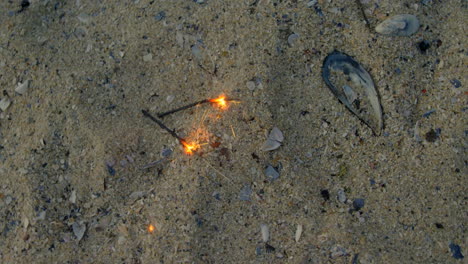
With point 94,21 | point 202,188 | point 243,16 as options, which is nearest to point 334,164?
point 202,188

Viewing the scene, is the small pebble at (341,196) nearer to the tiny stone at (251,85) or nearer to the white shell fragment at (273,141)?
the white shell fragment at (273,141)

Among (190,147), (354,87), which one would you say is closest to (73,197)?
(190,147)

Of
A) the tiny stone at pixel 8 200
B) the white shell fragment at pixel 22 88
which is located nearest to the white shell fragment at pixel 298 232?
the tiny stone at pixel 8 200

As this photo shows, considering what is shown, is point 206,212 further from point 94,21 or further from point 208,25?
point 94,21

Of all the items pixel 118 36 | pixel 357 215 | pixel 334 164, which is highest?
pixel 118 36

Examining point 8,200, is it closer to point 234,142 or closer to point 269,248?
point 234,142

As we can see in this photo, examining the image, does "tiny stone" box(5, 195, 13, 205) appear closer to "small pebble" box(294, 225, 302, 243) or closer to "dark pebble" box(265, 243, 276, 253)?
"dark pebble" box(265, 243, 276, 253)

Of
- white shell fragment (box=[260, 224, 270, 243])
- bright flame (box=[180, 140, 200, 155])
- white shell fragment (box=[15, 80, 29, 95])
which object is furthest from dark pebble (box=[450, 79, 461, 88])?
white shell fragment (box=[15, 80, 29, 95])
